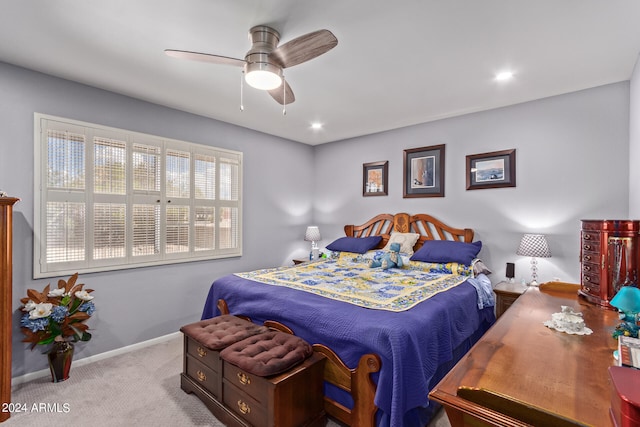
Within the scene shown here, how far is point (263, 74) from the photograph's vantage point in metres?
2.00

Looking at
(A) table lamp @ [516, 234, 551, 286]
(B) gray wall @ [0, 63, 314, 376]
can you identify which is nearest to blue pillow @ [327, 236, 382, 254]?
(B) gray wall @ [0, 63, 314, 376]

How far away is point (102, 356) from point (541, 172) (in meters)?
4.85

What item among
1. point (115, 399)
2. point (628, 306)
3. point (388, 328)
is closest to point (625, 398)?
point (628, 306)

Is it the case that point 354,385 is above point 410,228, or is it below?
below

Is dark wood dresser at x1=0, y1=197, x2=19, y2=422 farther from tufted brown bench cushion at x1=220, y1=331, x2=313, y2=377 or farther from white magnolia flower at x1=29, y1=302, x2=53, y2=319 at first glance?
tufted brown bench cushion at x1=220, y1=331, x2=313, y2=377

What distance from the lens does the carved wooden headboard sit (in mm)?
3820

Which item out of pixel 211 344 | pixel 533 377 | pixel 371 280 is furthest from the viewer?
pixel 371 280

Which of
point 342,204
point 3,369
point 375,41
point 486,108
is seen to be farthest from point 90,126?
point 486,108

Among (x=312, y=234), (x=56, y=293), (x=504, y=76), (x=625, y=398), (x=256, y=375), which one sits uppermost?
(x=504, y=76)

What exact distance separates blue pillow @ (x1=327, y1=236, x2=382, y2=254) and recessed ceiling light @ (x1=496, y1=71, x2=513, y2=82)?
2334 mm

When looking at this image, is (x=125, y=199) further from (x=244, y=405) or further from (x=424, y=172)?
(x=424, y=172)

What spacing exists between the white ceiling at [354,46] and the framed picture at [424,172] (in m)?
0.75

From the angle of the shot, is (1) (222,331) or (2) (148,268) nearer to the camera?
(1) (222,331)

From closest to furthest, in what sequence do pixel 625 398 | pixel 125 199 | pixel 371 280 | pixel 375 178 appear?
1. pixel 625 398
2. pixel 371 280
3. pixel 125 199
4. pixel 375 178
